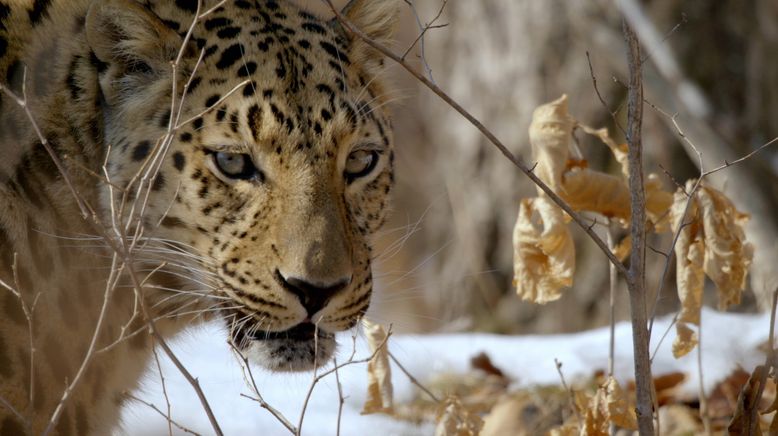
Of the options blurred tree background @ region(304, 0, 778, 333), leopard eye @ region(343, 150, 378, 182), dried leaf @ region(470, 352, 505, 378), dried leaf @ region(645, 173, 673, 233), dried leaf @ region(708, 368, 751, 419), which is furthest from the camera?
blurred tree background @ region(304, 0, 778, 333)

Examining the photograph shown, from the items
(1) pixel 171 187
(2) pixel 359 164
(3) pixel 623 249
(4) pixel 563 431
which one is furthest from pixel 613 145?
(1) pixel 171 187

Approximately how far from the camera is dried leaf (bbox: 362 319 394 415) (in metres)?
4.30

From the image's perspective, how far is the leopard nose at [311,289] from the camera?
148 inches

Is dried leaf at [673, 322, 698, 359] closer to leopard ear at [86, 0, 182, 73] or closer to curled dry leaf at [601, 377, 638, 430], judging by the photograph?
curled dry leaf at [601, 377, 638, 430]

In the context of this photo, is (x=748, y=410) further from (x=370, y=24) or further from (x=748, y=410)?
(x=370, y=24)

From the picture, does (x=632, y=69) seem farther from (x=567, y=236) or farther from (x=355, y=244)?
(x=355, y=244)

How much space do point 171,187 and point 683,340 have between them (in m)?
1.99

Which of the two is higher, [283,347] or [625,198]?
[625,198]

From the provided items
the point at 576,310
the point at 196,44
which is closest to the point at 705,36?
the point at 576,310

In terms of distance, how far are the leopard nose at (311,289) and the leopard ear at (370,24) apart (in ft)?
3.82

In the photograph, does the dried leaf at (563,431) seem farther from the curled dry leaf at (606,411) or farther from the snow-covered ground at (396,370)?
the snow-covered ground at (396,370)

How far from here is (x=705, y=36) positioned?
8445mm

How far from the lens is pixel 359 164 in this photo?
4289mm

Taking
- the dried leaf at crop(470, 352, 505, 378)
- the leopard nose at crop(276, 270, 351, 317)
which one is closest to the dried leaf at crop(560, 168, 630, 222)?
the leopard nose at crop(276, 270, 351, 317)
